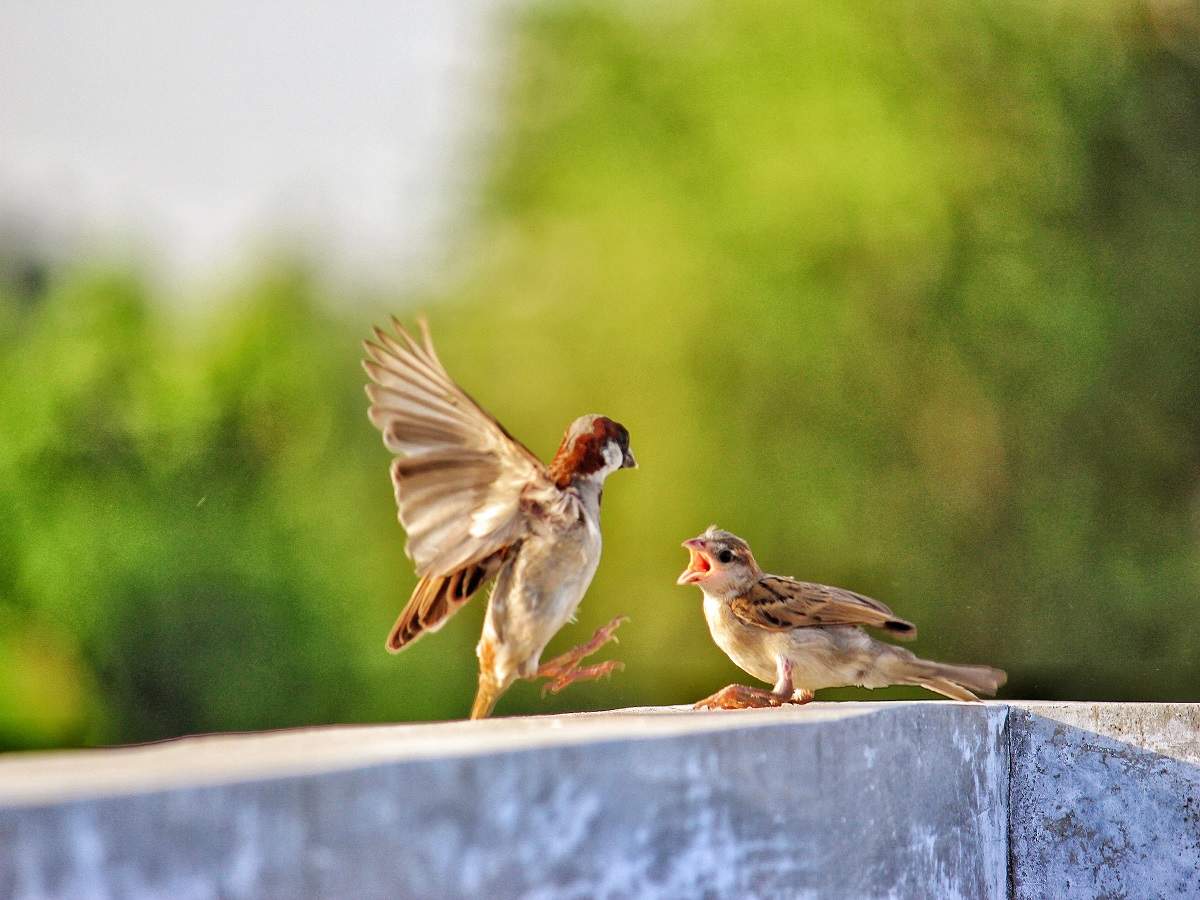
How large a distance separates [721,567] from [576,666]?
0.51 m

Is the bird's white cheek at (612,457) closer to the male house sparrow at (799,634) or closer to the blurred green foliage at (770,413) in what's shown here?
the male house sparrow at (799,634)

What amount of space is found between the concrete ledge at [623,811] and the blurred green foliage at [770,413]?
4.90 meters

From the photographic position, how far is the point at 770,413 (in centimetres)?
932

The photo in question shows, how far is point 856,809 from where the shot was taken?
259 cm

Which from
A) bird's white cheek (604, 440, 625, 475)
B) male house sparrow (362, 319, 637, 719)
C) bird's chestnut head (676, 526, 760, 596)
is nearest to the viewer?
male house sparrow (362, 319, 637, 719)

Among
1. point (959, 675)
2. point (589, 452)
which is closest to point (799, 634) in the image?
point (959, 675)

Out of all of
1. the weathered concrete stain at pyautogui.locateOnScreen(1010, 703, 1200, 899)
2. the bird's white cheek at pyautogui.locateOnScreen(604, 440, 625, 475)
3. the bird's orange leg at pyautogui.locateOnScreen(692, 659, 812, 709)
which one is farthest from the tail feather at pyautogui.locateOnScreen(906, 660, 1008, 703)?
the bird's white cheek at pyautogui.locateOnScreen(604, 440, 625, 475)

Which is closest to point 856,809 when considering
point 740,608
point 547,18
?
point 740,608

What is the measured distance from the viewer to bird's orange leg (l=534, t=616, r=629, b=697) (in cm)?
313

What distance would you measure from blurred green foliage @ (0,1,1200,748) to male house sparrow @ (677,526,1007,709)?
15.6 ft

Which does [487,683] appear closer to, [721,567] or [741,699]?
[741,699]

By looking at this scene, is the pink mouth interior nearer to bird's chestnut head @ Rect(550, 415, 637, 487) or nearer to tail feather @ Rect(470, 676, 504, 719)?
bird's chestnut head @ Rect(550, 415, 637, 487)

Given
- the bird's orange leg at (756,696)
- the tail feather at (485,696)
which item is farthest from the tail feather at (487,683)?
the bird's orange leg at (756,696)

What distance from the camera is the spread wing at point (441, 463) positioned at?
3.13 meters
